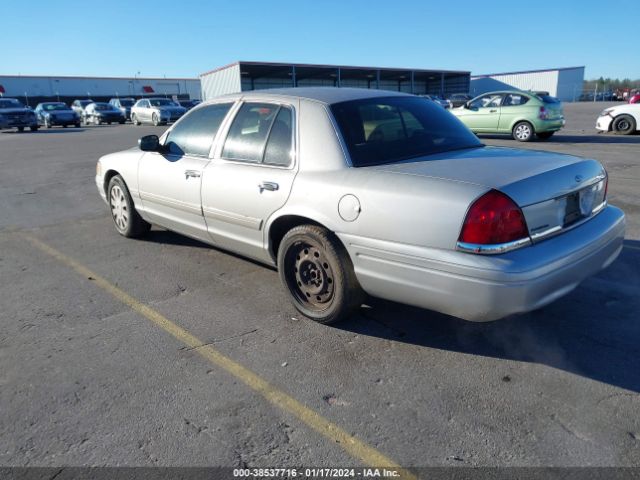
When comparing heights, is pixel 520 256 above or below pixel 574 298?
above

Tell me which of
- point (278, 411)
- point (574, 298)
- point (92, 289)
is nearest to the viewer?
point (278, 411)

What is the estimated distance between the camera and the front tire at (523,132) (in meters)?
14.5

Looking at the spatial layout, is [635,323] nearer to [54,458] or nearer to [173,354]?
[173,354]

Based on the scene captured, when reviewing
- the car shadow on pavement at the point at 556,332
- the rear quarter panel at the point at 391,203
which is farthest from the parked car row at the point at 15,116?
→ the car shadow on pavement at the point at 556,332

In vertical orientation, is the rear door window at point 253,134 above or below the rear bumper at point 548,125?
above

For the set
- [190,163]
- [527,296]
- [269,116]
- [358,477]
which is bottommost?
[358,477]

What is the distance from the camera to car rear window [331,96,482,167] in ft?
11.6

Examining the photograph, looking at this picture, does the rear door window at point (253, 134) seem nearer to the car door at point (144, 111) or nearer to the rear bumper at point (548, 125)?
the rear bumper at point (548, 125)

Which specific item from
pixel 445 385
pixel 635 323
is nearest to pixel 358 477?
pixel 445 385

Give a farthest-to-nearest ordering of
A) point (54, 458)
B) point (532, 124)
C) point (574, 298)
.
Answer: point (532, 124) → point (574, 298) → point (54, 458)

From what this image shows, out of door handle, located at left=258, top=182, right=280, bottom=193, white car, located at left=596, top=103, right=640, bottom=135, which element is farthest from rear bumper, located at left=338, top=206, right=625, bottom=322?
white car, located at left=596, top=103, right=640, bottom=135

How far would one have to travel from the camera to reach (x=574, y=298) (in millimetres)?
3957

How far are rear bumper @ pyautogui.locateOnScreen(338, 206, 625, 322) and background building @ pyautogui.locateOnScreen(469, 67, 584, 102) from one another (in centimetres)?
6622

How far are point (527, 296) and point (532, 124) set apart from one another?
13.0 meters
